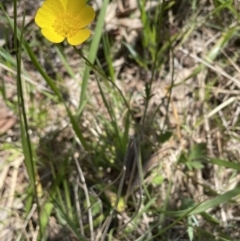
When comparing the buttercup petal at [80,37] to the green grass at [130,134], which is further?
the green grass at [130,134]

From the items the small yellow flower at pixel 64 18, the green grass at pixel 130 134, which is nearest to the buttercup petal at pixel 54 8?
the small yellow flower at pixel 64 18

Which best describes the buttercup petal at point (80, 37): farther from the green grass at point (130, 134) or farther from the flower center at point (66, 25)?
the green grass at point (130, 134)

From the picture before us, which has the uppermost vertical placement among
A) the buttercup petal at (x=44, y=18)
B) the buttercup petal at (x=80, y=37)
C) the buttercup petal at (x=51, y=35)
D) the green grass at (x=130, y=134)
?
the buttercup petal at (x=44, y=18)

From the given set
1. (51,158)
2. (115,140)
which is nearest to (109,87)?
(115,140)

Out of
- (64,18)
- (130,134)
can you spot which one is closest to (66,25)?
(64,18)

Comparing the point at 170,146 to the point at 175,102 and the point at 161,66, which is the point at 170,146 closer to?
the point at 175,102

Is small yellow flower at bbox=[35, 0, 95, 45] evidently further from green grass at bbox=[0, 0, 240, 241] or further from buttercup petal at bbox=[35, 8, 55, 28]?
green grass at bbox=[0, 0, 240, 241]

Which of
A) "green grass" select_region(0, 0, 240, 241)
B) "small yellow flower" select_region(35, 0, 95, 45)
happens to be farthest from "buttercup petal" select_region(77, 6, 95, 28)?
"green grass" select_region(0, 0, 240, 241)

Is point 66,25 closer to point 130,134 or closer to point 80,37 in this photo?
point 80,37

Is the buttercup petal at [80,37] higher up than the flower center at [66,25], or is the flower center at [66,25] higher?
the flower center at [66,25]
